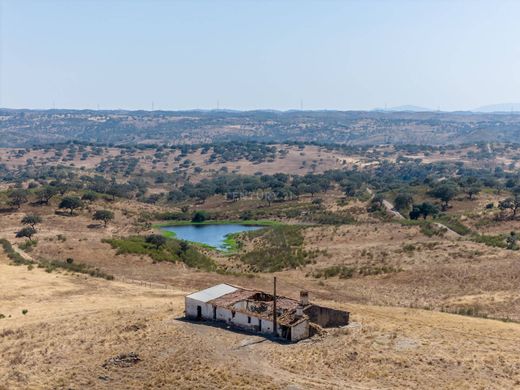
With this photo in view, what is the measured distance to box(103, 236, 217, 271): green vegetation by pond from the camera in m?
75.0

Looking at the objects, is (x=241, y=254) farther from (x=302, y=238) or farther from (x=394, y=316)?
(x=394, y=316)

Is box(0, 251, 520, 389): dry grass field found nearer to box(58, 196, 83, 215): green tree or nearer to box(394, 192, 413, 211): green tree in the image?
box(58, 196, 83, 215): green tree

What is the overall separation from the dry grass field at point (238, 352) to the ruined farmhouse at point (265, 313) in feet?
4.06

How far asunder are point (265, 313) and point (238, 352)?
596cm

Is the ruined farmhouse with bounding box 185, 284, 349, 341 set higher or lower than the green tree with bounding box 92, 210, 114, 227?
higher

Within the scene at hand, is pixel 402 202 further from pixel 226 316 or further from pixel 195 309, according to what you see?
pixel 226 316

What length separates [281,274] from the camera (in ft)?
232

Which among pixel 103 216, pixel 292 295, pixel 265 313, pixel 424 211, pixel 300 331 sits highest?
pixel 265 313

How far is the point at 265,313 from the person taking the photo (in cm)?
4297

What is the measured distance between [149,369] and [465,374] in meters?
19.5

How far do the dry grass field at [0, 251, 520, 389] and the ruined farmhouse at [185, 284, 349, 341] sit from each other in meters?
1.24

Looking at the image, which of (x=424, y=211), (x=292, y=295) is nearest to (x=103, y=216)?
(x=292, y=295)

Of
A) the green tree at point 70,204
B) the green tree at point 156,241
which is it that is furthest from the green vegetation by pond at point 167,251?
the green tree at point 70,204

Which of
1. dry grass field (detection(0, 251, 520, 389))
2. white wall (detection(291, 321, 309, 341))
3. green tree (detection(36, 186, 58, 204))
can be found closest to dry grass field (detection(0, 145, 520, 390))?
dry grass field (detection(0, 251, 520, 389))
